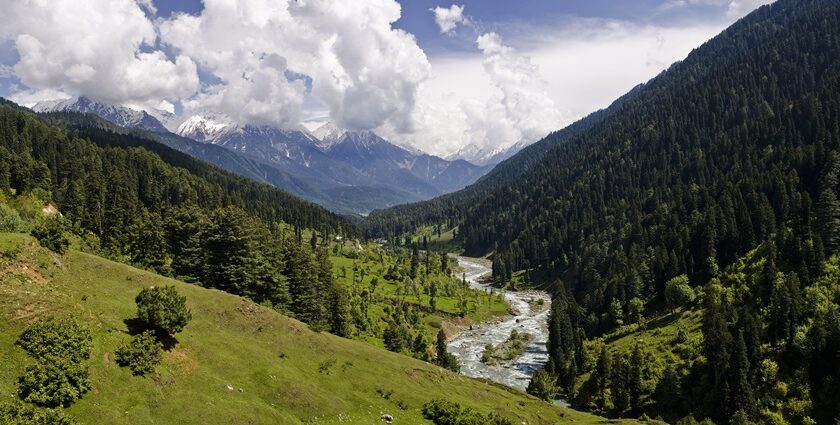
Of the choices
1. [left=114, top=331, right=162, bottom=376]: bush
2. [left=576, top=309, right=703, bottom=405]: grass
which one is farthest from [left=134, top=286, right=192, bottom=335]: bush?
[left=576, top=309, right=703, bottom=405]: grass

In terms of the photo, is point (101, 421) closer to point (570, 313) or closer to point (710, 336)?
point (710, 336)

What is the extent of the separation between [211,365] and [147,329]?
271 inches

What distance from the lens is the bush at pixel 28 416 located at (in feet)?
103

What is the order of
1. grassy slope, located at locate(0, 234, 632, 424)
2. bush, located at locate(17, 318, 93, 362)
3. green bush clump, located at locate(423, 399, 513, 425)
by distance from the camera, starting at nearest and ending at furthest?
bush, located at locate(17, 318, 93, 362)
grassy slope, located at locate(0, 234, 632, 424)
green bush clump, located at locate(423, 399, 513, 425)

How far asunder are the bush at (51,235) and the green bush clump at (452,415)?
43793 mm

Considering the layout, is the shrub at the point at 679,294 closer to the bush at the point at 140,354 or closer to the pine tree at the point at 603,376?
the pine tree at the point at 603,376

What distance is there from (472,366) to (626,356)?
41.9 m

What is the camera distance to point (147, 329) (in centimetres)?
4925

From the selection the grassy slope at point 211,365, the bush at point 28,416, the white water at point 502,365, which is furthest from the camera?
the white water at point 502,365

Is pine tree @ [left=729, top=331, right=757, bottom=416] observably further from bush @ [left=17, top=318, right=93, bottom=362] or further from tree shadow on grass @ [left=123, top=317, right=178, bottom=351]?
bush @ [left=17, top=318, right=93, bottom=362]

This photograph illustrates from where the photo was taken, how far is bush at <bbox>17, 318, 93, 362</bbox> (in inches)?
1534

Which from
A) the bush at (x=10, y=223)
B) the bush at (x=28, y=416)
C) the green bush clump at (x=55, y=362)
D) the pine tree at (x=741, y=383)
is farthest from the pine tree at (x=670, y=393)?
the bush at (x=10, y=223)

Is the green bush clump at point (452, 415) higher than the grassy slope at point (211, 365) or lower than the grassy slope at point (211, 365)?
lower

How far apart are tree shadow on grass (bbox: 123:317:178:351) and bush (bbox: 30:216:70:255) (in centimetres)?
1329
